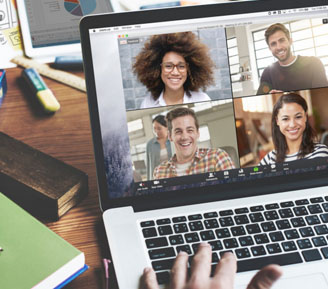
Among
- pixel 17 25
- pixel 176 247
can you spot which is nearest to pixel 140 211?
pixel 176 247

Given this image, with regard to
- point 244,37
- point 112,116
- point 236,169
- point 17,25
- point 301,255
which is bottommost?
point 301,255

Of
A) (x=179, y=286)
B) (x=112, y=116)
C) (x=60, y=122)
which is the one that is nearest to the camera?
(x=179, y=286)

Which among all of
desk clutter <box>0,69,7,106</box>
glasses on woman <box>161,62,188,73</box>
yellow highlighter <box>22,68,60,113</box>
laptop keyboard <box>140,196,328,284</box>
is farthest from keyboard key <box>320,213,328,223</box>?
desk clutter <box>0,69,7,106</box>

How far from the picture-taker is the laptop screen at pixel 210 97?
68 cm

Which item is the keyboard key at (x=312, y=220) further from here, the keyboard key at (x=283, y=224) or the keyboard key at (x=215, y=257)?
the keyboard key at (x=215, y=257)

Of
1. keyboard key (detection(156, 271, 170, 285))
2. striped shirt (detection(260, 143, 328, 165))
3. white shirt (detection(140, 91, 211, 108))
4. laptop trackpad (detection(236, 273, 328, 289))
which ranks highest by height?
white shirt (detection(140, 91, 211, 108))

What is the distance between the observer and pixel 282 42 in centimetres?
72

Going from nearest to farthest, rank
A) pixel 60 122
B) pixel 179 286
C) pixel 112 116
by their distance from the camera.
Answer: pixel 179 286, pixel 112 116, pixel 60 122

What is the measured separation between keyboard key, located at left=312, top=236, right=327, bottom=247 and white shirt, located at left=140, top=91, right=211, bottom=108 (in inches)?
11.3

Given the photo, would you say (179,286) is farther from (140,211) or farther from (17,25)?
(17,25)

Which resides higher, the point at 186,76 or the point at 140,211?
the point at 186,76

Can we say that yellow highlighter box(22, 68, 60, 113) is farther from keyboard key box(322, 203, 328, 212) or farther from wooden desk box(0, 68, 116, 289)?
keyboard key box(322, 203, 328, 212)

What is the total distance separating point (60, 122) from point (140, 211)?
12.5 inches

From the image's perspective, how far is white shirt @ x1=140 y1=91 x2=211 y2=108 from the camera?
2.27ft
